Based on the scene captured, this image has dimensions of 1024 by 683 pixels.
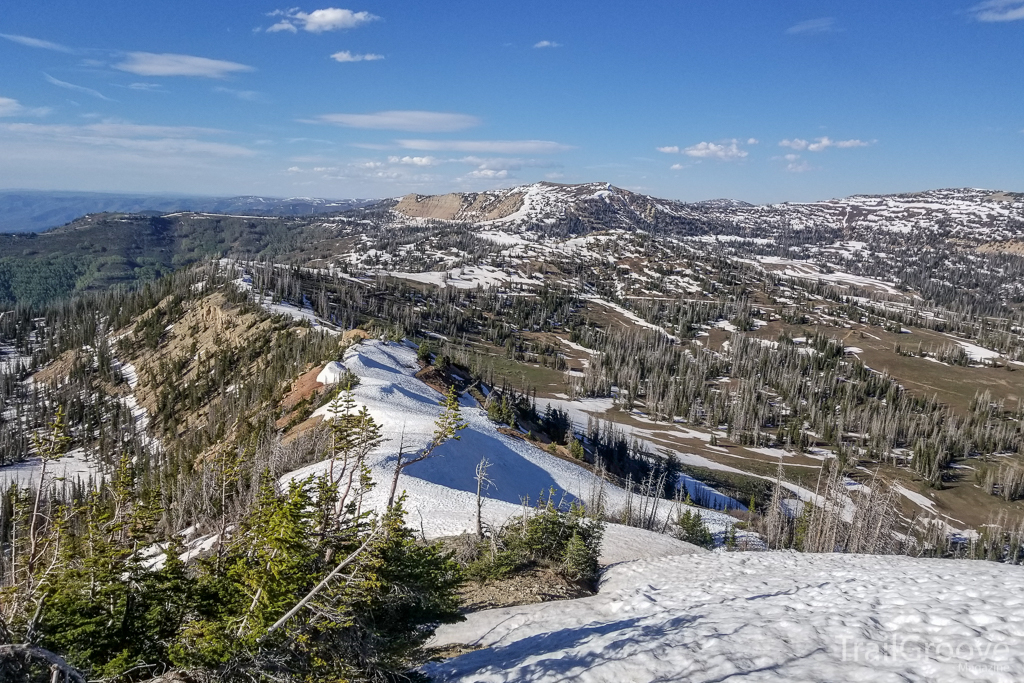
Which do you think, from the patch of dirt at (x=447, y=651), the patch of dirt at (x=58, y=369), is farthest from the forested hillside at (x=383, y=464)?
the patch of dirt at (x=58, y=369)

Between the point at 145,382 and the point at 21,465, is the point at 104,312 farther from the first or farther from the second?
the point at 21,465

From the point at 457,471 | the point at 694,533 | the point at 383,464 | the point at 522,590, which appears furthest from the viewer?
the point at 457,471

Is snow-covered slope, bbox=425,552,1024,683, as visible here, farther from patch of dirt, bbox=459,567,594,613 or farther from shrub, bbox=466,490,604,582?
shrub, bbox=466,490,604,582

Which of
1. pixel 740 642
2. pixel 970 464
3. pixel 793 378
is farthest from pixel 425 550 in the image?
pixel 793 378

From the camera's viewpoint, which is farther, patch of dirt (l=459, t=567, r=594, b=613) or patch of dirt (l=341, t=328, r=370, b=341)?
patch of dirt (l=341, t=328, r=370, b=341)

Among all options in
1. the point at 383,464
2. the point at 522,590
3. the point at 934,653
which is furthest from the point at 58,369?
the point at 934,653

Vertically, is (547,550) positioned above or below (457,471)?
above

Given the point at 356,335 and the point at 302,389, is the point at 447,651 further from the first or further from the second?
the point at 356,335

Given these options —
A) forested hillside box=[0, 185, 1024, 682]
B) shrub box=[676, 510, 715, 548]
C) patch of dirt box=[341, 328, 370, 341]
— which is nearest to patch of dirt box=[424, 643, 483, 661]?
forested hillside box=[0, 185, 1024, 682]

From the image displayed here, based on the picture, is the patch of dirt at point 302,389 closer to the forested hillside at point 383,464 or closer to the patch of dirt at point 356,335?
the forested hillside at point 383,464
